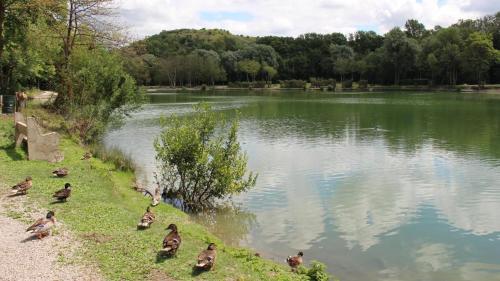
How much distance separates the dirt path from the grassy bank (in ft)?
1.15

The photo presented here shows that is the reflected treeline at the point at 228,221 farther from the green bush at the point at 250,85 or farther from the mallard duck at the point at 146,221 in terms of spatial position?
the green bush at the point at 250,85

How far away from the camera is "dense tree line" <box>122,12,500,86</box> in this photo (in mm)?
115750

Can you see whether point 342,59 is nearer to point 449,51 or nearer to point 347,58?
point 347,58

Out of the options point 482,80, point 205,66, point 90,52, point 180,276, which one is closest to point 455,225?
point 180,276

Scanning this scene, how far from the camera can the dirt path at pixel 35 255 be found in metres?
9.98

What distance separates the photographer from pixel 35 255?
1093 cm

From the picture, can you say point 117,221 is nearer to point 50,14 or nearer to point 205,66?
point 50,14

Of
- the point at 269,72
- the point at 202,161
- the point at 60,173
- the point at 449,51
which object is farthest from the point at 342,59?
the point at 60,173

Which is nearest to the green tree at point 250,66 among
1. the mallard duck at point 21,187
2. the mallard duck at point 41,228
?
the mallard duck at point 21,187

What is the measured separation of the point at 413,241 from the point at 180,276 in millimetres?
9056

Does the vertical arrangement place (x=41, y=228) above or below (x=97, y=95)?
below

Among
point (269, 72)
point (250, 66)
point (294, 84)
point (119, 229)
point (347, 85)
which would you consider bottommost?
point (119, 229)

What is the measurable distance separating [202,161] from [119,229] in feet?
22.1

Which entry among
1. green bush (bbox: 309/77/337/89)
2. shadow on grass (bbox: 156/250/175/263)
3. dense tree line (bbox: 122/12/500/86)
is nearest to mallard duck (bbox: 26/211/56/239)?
shadow on grass (bbox: 156/250/175/263)
